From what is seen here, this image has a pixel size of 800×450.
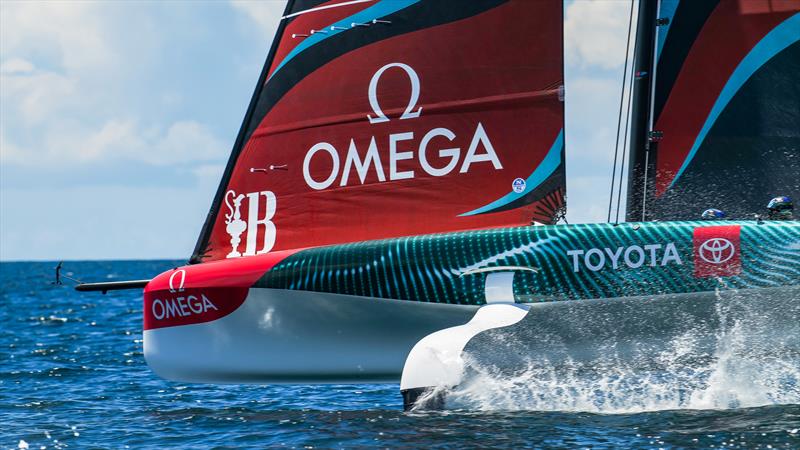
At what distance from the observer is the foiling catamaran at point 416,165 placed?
888 centimetres

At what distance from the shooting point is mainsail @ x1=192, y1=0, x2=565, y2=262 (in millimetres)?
9297

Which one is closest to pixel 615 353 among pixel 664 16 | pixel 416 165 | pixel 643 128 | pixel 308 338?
pixel 643 128

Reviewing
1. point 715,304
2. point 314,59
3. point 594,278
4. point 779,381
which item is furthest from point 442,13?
point 779,381

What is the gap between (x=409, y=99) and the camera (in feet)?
A: 31.1

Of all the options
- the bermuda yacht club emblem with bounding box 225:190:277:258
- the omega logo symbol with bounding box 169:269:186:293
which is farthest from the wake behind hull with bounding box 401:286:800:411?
the omega logo symbol with bounding box 169:269:186:293

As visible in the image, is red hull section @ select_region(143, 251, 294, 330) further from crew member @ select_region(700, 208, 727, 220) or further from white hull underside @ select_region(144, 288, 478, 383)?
crew member @ select_region(700, 208, 727, 220)

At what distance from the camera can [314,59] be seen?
979 cm

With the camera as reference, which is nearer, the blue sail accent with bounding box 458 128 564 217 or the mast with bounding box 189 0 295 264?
the blue sail accent with bounding box 458 128 564 217

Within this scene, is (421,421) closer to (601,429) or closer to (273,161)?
(601,429)

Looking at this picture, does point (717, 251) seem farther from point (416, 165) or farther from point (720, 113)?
point (416, 165)

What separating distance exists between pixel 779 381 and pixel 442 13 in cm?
424

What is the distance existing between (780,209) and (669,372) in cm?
161

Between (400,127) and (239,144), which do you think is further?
(239,144)

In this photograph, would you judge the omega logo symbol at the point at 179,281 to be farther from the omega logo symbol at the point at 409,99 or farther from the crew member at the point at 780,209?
the crew member at the point at 780,209
